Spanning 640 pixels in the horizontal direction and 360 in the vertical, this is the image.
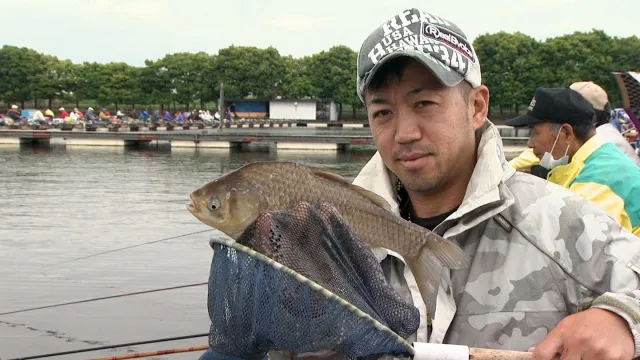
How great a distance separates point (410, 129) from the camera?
7.64 ft

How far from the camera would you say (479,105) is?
2525mm

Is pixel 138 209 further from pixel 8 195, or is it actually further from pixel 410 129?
pixel 410 129

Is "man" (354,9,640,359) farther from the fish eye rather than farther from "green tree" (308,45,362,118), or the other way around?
"green tree" (308,45,362,118)

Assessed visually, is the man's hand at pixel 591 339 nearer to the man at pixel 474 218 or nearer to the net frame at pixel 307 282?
the man at pixel 474 218

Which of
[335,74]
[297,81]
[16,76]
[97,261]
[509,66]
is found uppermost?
[509,66]

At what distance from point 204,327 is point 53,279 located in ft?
11.2

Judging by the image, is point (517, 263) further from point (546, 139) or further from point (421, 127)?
point (546, 139)

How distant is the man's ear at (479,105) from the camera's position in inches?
97.3

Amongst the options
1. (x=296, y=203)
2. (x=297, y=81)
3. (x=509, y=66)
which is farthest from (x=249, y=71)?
(x=296, y=203)

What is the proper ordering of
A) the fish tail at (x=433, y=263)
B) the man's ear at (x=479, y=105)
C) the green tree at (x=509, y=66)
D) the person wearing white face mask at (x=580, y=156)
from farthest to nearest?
the green tree at (x=509, y=66)
the person wearing white face mask at (x=580, y=156)
the man's ear at (x=479, y=105)
the fish tail at (x=433, y=263)

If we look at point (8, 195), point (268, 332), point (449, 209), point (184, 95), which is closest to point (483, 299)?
point (449, 209)

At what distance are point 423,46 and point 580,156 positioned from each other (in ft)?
10.8

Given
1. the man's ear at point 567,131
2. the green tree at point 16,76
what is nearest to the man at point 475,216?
the man's ear at point 567,131

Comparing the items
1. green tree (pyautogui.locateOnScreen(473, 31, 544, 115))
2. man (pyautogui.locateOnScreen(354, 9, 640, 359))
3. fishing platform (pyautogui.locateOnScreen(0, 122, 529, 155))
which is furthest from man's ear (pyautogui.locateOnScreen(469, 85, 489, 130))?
green tree (pyautogui.locateOnScreen(473, 31, 544, 115))
